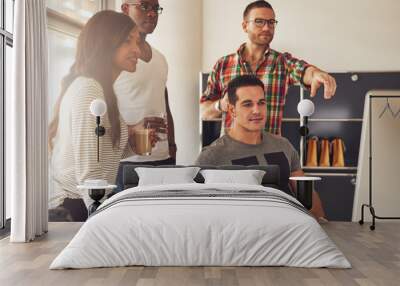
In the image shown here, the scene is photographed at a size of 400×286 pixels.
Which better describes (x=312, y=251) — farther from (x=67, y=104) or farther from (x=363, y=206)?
(x=67, y=104)

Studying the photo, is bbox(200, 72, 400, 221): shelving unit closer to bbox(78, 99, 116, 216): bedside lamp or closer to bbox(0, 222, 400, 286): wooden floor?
bbox(78, 99, 116, 216): bedside lamp

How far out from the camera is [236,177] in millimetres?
6605

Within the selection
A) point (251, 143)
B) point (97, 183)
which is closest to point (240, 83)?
point (251, 143)

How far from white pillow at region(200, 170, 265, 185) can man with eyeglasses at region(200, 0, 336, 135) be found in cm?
78

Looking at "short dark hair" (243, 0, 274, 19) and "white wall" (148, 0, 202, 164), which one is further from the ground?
"short dark hair" (243, 0, 274, 19)

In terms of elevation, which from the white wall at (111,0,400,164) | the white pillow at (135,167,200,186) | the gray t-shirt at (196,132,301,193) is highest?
the white wall at (111,0,400,164)

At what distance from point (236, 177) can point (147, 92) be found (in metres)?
1.68

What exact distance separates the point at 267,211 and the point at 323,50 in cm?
336

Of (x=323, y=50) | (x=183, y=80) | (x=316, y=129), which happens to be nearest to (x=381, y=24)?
(x=323, y=50)

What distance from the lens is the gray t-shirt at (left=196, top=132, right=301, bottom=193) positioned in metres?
7.20

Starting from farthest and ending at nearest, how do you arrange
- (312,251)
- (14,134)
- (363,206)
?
(363,206), (14,134), (312,251)

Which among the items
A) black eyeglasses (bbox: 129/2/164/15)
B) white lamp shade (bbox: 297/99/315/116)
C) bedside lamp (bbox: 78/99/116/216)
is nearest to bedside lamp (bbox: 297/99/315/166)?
white lamp shade (bbox: 297/99/315/116)

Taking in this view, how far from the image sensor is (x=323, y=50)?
7.37 m

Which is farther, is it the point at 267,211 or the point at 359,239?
the point at 359,239
